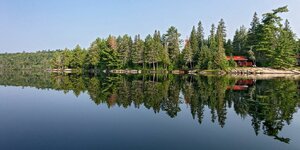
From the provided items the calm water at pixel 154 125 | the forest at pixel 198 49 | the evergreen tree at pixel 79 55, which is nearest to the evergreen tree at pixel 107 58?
the forest at pixel 198 49

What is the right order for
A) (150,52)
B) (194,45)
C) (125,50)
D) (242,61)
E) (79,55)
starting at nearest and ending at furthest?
(242,61) → (150,52) → (194,45) → (125,50) → (79,55)

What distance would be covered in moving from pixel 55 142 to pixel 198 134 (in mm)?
6707

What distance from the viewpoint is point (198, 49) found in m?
94.7

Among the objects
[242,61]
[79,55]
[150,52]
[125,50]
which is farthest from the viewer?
[79,55]

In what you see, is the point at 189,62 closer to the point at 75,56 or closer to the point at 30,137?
the point at 75,56

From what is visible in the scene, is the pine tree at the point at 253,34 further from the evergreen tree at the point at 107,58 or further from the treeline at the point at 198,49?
the evergreen tree at the point at 107,58

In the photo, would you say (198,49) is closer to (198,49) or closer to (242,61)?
(198,49)

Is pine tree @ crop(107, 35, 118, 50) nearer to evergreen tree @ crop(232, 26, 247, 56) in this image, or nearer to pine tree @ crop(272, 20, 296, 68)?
evergreen tree @ crop(232, 26, 247, 56)

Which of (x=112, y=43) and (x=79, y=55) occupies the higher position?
(x=112, y=43)

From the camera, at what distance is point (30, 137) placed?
41.4 feet

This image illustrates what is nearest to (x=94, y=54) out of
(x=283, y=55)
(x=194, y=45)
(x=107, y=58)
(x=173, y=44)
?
(x=107, y=58)

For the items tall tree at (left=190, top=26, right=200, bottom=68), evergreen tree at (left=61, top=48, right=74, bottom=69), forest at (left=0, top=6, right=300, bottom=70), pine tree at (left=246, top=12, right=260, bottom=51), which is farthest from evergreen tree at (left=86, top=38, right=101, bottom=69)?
pine tree at (left=246, top=12, right=260, bottom=51)

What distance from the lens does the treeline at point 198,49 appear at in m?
83.8

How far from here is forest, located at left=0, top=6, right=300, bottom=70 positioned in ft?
275
